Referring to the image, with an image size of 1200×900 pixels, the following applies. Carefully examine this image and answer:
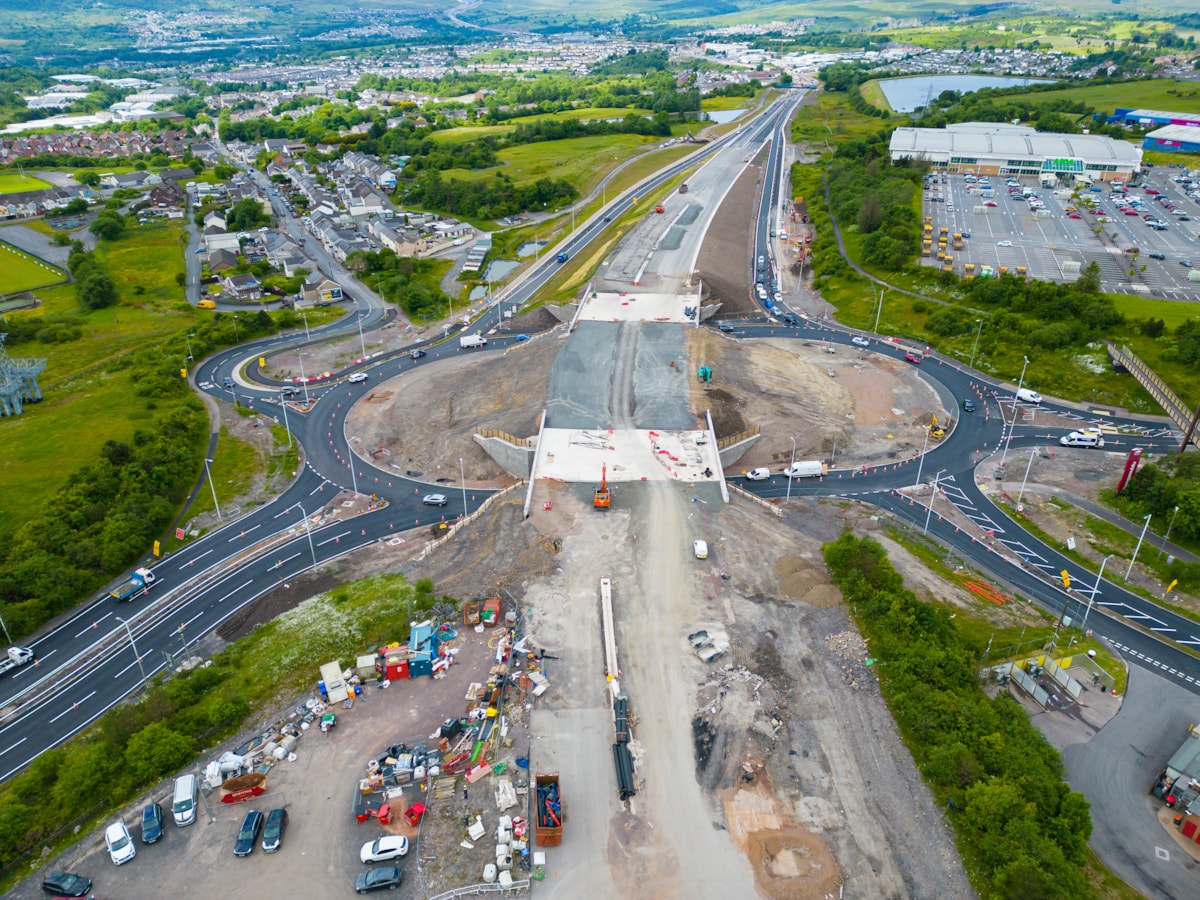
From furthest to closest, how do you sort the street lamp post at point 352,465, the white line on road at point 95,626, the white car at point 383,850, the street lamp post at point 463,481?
the street lamp post at point 352,465 → the street lamp post at point 463,481 → the white line on road at point 95,626 → the white car at point 383,850

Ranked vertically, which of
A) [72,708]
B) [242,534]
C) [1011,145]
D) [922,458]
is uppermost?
[1011,145]

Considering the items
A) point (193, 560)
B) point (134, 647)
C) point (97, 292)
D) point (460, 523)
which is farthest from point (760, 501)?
point (97, 292)

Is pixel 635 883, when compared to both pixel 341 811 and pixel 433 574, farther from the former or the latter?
pixel 433 574

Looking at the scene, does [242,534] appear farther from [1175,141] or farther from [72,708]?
[1175,141]

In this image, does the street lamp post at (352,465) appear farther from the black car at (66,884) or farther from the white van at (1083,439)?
the white van at (1083,439)

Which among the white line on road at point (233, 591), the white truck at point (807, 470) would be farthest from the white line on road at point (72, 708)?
the white truck at point (807, 470)

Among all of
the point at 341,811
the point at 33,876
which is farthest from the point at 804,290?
the point at 33,876
